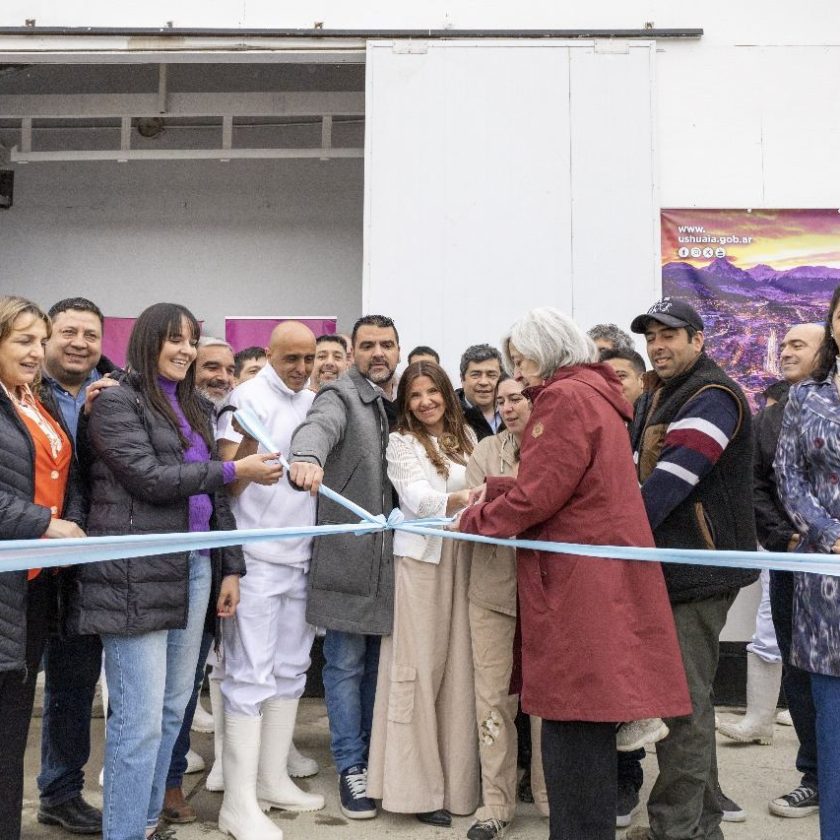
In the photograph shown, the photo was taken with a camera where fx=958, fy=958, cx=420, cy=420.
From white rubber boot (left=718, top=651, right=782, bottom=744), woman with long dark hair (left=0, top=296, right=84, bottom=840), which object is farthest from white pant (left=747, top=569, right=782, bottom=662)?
woman with long dark hair (left=0, top=296, right=84, bottom=840)

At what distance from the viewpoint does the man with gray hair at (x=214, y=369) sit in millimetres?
4895

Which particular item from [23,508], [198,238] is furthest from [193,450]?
[198,238]

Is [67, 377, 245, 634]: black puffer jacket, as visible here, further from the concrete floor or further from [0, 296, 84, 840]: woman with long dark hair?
the concrete floor

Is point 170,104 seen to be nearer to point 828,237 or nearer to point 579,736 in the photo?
point 828,237

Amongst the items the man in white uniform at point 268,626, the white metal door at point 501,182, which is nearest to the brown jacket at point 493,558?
the man in white uniform at point 268,626

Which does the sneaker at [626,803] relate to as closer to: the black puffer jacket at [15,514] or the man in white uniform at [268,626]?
the man in white uniform at [268,626]

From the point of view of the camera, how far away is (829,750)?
2920mm

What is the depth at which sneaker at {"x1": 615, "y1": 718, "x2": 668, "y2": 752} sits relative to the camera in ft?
9.48

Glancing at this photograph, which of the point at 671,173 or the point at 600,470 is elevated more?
the point at 671,173

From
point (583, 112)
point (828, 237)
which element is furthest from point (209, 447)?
point (828, 237)

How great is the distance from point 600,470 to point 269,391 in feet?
5.50

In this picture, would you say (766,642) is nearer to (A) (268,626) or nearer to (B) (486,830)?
(B) (486,830)

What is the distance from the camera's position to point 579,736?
9.16 ft

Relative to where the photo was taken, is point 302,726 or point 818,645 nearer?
point 818,645
